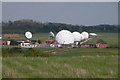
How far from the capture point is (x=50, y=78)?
5379 mm

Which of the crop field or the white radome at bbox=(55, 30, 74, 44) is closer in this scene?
the crop field

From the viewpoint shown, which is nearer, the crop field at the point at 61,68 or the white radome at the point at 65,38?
the crop field at the point at 61,68

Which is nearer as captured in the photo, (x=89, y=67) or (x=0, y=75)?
(x=0, y=75)

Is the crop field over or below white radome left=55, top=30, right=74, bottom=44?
below

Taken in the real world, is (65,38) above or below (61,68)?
above

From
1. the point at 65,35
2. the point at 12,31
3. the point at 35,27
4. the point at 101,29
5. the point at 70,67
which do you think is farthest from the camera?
the point at 101,29

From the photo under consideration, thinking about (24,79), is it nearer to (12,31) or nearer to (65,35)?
(65,35)

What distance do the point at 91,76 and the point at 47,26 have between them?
75389 millimetres

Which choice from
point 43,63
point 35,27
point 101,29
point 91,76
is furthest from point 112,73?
point 101,29

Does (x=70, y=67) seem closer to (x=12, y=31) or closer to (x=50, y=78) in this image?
(x=50, y=78)

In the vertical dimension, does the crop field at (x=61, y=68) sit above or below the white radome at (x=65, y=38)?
below

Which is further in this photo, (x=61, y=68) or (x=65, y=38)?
(x=65, y=38)

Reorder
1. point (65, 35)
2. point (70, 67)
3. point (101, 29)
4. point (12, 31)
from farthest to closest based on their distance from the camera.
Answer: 1. point (101, 29)
2. point (12, 31)
3. point (65, 35)
4. point (70, 67)

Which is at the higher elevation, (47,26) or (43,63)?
(47,26)
